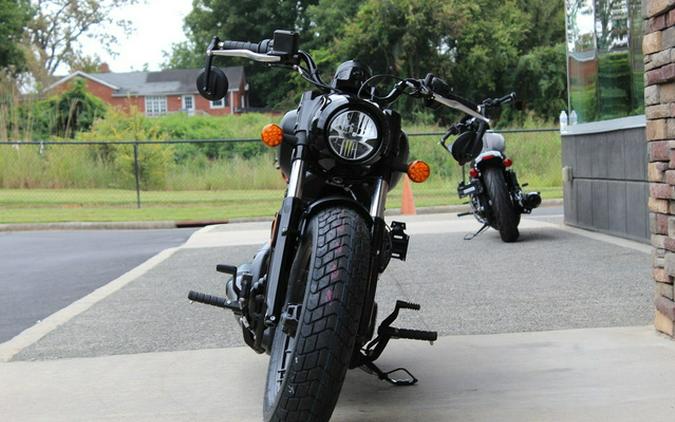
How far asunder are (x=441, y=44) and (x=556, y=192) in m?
30.7

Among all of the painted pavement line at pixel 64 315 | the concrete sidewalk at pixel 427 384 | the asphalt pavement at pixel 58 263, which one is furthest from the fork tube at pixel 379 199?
the asphalt pavement at pixel 58 263

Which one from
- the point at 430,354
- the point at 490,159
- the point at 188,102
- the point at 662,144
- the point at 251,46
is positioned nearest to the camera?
the point at 251,46

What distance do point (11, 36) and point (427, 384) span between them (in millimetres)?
55236

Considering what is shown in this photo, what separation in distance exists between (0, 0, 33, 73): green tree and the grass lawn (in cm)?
3320

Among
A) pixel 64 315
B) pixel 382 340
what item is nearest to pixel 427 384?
pixel 382 340

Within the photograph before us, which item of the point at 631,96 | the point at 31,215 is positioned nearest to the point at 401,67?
the point at 31,215

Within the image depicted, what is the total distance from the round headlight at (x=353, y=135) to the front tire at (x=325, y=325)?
33 cm

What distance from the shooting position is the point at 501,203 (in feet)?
34.0

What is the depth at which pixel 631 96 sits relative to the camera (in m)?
9.91

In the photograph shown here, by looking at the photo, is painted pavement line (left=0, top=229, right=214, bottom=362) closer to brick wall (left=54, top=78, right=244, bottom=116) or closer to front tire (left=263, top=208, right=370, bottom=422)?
front tire (left=263, top=208, right=370, bottom=422)

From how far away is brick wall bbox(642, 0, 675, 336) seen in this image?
5.41 meters

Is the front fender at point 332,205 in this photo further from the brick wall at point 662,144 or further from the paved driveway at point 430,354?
the brick wall at point 662,144

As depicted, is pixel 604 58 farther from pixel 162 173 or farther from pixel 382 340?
pixel 162 173

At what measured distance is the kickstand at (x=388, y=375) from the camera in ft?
14.7
